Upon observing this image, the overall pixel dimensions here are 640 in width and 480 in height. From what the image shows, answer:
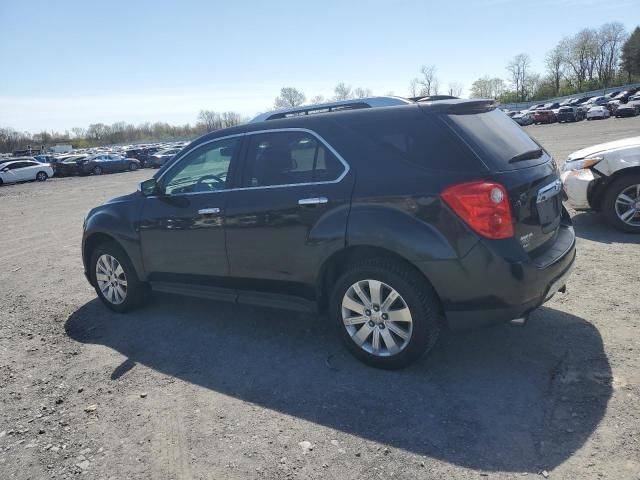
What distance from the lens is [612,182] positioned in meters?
6.61

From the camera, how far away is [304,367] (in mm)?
3896

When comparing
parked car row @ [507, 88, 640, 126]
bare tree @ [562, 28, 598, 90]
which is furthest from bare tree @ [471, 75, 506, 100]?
parked car row @ [507, 88, 640, 126]

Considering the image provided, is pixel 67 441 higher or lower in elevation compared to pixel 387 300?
lower

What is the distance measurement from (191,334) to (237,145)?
1.86 meters

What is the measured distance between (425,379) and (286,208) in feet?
5.42

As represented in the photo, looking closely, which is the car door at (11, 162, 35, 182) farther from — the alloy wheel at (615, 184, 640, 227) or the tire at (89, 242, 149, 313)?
the alloy wheel at (615, 184, 640, 227)

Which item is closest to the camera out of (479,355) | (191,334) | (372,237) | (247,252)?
(372,237)

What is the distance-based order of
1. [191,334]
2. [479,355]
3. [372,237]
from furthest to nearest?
[191,334], [479,355], [372,237]

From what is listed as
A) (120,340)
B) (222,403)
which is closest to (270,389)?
(222,403)

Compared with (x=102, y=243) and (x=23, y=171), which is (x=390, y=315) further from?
(x=23, y=171)

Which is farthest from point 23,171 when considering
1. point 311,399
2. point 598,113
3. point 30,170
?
point 598,113

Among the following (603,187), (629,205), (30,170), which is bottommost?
(629,205)

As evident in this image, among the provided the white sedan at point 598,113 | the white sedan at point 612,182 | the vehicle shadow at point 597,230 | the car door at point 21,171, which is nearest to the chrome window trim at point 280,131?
→ the vehicle shadow at point 597,230

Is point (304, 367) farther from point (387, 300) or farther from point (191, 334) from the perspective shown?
point (191, 334)
